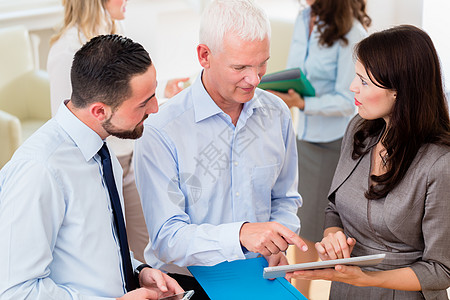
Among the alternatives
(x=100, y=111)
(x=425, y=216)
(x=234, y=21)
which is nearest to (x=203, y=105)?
(x=234, y=21)

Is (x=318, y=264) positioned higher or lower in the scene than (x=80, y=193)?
lower

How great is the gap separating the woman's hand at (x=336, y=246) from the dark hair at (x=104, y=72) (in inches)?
29.7

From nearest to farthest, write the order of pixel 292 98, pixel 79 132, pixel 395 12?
pixel 79 132
pixel 292 98
pixel 395 12

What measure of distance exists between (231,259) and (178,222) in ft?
0.64

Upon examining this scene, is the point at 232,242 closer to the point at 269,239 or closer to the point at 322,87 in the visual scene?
the point at 269,239

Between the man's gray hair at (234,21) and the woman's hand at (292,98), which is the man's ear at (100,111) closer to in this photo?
the man's gray hair at (234,21)

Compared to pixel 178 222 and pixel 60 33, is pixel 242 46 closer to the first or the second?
pixel 178 222

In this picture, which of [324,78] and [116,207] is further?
[324,78]

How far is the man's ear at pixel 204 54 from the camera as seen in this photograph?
70.1 inches

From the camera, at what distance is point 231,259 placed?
170 cm

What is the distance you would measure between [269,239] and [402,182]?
45 cm

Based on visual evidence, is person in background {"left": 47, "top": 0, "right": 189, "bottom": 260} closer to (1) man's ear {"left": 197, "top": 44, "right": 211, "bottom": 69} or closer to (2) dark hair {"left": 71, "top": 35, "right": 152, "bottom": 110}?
(1) man's ear {"left": 197, "top": 44, "right": 211, "bottom": 69}

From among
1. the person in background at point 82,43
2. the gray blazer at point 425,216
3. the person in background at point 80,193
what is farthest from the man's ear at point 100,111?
the person in background at point 82,43

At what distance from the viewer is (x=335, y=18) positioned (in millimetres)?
2957
